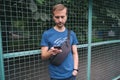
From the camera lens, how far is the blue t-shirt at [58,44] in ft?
9.23

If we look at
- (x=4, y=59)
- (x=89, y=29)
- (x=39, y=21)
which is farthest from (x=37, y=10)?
(x=89, y=29)

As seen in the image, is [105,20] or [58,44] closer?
[58,44]

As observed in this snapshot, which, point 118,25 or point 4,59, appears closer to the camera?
point 4,59

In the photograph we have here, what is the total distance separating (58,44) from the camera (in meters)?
2.81

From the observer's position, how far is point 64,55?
2.82 metres

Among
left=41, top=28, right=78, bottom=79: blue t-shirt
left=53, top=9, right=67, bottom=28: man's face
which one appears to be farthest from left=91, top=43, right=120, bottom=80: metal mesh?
left=53, top=9, right=67, bottom=28: man's face

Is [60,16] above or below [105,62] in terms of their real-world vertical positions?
above

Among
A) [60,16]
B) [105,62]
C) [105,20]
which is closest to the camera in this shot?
[60,16]

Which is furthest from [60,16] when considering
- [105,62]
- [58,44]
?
[105,62]

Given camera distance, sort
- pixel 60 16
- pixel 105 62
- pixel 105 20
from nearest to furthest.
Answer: pixel 60 16, pixel 105 20, pixel 105 62

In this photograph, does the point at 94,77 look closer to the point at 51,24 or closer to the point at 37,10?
the point at 51,24

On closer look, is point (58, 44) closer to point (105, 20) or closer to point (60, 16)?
point (60, 16)

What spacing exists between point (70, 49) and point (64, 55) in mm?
145

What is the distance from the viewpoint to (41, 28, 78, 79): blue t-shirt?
281 cm
